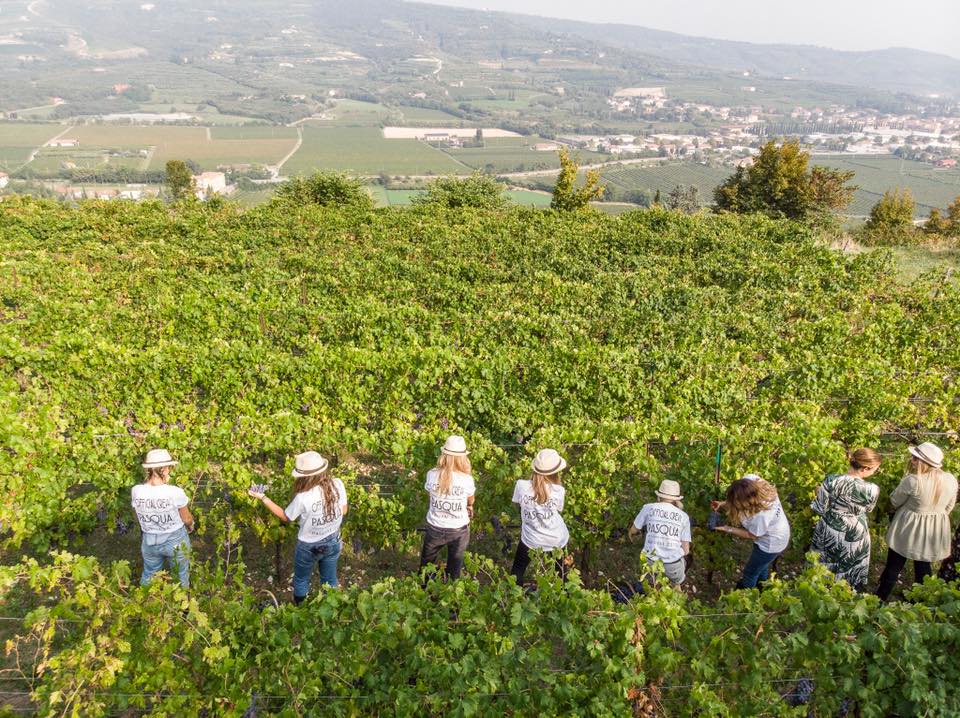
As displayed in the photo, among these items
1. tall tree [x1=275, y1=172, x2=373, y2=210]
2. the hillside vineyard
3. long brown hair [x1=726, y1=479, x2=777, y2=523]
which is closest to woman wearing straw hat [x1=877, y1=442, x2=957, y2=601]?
the hillside vineyard

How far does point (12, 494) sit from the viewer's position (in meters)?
6.52

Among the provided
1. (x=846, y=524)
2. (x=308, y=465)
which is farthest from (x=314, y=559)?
(x=846, y=524)

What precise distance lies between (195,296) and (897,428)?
1190 cm

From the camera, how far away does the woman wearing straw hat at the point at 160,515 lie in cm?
541

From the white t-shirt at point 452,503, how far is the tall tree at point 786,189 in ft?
92.4

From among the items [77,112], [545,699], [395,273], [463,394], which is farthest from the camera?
[77,112]

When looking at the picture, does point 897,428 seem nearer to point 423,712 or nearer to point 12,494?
point 423,712

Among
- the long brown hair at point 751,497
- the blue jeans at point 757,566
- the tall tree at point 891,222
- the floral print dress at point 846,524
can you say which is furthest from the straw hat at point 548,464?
the tall tree at point 891,222

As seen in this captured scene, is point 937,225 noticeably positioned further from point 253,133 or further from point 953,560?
point 253,133

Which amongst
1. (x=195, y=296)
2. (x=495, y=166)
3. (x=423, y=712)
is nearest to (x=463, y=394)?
(x=423, y=712)

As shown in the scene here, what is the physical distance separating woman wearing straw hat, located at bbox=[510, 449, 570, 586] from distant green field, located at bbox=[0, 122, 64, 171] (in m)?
120

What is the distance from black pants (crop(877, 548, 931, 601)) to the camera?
19.4 feet

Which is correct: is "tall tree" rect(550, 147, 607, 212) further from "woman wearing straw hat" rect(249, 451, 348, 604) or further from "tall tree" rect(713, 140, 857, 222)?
"woman wearing straw hat" rect(249, 451, 348, 604)

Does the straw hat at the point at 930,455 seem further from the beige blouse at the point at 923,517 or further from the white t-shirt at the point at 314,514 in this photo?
the white t-shirt at the point at 314,514
